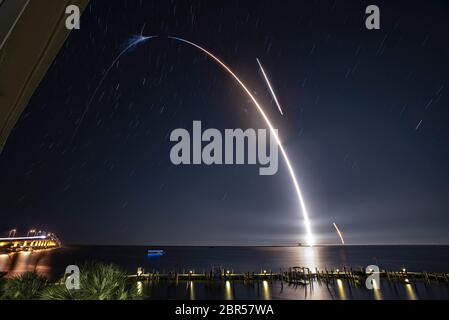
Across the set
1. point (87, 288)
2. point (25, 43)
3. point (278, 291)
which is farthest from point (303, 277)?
point (25, 43)

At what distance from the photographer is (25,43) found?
17.0ft

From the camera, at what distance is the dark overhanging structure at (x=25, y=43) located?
4.45 m

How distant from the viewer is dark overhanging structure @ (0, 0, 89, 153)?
4.45 metres

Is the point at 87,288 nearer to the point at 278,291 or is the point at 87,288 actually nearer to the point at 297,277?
the point at 278,291

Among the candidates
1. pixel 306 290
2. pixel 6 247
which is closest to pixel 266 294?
pixel 306 290

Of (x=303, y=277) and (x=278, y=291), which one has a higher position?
(x=303, y=277)

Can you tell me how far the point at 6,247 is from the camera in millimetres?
133125

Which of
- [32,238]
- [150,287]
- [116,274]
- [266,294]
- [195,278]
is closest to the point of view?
[116,274]

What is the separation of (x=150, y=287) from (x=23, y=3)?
53.0 meters

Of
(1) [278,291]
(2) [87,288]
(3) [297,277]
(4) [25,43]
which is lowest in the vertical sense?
(1) [278,291]

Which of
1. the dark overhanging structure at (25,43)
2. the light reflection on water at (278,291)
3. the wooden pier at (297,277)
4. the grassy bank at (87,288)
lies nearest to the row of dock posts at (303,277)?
the wooden pier at (297,277)

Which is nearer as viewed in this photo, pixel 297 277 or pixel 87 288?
pixel 87 288

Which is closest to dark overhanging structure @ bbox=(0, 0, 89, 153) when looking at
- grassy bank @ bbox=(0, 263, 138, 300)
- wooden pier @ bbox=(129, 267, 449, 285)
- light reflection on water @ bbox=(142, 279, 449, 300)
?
grassy bank @ bbox=(0, 263, 138, 300)
